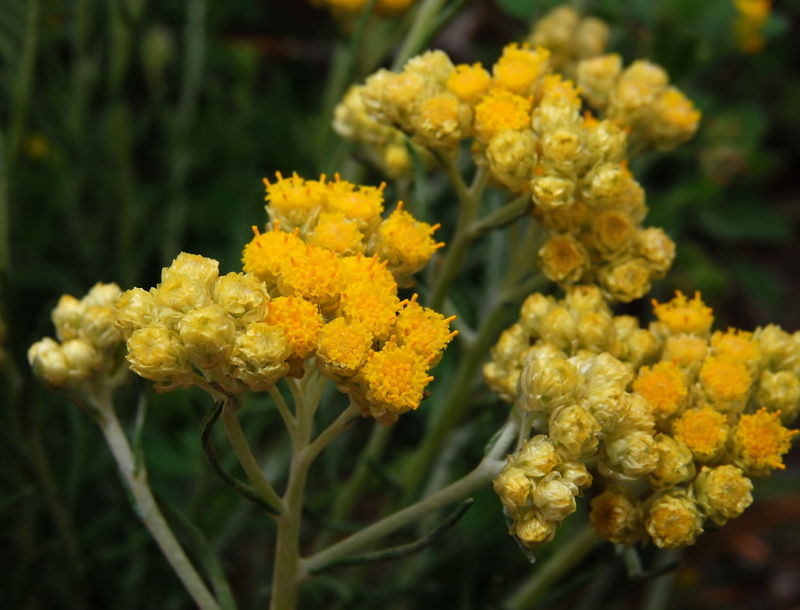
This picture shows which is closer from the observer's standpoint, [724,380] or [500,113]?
[724,380]

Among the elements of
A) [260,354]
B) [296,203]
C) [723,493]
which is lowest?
[723,493]

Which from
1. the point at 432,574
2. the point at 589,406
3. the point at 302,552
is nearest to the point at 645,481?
the point at 589,406

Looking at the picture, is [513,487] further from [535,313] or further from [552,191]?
[552,191]

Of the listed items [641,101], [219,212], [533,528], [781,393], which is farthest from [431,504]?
[219,212]

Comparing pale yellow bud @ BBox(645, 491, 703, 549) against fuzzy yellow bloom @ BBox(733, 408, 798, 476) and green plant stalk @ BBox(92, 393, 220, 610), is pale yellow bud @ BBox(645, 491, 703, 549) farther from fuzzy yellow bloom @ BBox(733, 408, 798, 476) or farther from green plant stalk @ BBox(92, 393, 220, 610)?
green plant stalk @ BBox(92, 393, 220, 610)

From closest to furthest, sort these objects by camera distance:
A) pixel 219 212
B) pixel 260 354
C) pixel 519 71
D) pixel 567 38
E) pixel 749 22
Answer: pixel 260 354, pixel 519 71, pixel 567 38, pixel 749 22, pixel 219 212

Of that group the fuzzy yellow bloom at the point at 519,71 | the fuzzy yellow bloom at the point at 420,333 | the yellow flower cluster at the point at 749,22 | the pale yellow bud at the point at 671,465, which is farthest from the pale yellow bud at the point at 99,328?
the yellow flower cluster at the point at 749,22

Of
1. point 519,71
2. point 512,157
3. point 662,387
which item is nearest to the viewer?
point 662,387
